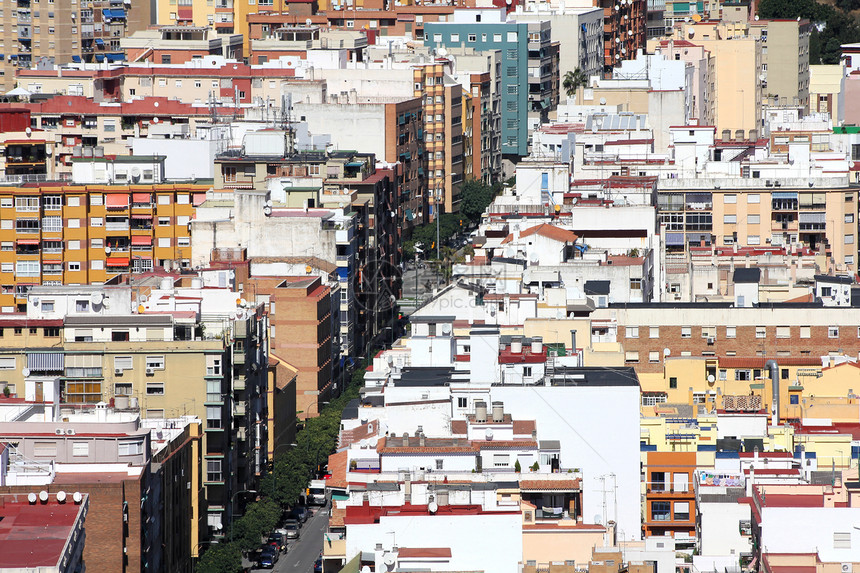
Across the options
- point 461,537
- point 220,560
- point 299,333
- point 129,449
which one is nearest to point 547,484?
point 461,537

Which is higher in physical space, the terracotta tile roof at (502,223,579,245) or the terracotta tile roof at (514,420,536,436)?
the terracotta tile roof at (502,223,579,245)

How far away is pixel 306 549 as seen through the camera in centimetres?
9512

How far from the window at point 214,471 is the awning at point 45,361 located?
775 centimetres

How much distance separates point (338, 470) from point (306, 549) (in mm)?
17083

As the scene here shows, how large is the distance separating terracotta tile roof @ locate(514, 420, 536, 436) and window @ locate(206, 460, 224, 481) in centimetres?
1857

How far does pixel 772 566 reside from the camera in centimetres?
6316

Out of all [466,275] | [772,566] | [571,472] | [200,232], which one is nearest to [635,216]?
[466,275]

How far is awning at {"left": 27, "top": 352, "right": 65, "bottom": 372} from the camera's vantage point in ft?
310

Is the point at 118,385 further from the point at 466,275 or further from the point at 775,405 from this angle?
the point at 775,405

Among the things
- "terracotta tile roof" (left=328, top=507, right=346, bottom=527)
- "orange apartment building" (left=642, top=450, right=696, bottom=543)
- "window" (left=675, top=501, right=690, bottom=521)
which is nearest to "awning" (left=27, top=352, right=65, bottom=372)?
"terracotta tile roof" (left=328, top=507, right=346, bottom=527)

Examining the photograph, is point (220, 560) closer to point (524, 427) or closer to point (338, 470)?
point (338, 470)

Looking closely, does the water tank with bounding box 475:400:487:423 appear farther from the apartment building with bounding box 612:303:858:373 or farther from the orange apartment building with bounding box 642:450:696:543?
the apartment building with bounding box 612:303:858:373

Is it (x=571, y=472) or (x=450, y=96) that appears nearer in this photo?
(x=571, y=472)

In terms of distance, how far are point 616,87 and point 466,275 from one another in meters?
60.8
